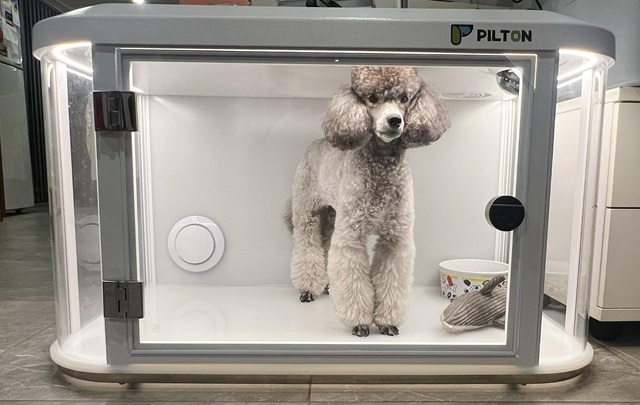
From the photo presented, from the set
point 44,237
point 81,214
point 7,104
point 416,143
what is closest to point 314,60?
point 416,143

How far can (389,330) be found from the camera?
0.90 m

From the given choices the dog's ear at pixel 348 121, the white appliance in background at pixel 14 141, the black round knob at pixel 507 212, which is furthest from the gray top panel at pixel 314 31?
the white appliance in background at pixel 14 141

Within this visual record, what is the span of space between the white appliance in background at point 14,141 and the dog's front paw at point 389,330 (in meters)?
3.83

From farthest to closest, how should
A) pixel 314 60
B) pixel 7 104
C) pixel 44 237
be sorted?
pixel 7 104 → pixel 44 237 → pixel 314 60

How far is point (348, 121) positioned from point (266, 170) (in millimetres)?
266

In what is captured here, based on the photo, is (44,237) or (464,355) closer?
(464,355)

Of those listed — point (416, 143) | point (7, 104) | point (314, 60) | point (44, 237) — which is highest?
point (7, 104)

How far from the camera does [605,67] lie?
2.81 feet

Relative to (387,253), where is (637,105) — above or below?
above

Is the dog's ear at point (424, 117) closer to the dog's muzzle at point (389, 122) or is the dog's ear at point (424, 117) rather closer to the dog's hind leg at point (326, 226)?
the dog's muzzle at point (389, 122)

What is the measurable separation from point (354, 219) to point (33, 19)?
16.2ft

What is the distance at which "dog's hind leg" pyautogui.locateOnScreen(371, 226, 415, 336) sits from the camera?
908mm

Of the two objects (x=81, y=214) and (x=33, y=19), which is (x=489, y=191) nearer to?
(x=81, y=214)

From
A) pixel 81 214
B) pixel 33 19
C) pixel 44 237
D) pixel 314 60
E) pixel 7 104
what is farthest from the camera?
pixel 33 19
